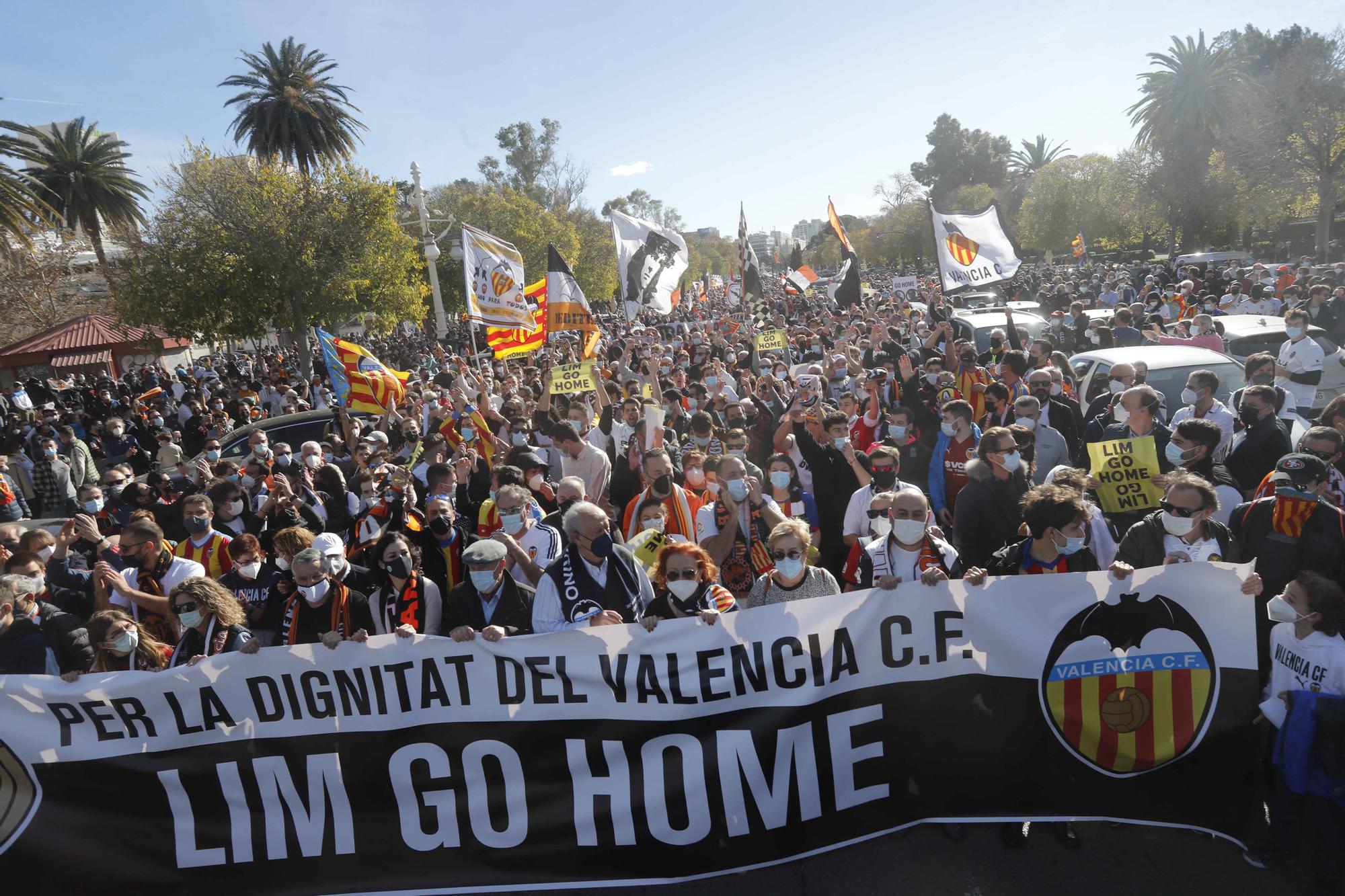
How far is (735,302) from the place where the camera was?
27.2 m

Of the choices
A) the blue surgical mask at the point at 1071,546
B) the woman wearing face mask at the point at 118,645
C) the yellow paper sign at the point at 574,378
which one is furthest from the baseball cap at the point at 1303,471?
the yellow paper sign at the point at 574,378

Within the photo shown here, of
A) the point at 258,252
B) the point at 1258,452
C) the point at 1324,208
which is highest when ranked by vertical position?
the point at 258,252

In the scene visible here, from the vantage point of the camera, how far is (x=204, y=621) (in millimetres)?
4438

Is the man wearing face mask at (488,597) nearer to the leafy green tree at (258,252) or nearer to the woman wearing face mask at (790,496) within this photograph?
the woman wearing face mask at (790,496)

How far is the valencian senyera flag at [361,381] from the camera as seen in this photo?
34.1 ft

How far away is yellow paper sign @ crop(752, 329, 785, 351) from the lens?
44.1ft

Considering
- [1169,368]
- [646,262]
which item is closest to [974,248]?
[1169,368]

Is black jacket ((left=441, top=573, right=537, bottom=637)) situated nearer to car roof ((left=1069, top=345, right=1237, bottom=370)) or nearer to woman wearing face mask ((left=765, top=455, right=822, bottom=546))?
woman wearing face mask ((left=765, top=455, right=822, bottom=546))

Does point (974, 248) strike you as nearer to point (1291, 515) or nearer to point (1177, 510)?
point (1291, 515)

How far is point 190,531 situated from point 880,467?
17.4 feet

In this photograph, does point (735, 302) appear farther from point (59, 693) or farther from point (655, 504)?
point (59, 693)

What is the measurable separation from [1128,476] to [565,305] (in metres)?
8.77

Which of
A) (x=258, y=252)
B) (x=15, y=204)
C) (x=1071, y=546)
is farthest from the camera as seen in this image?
(x=258, y=252)

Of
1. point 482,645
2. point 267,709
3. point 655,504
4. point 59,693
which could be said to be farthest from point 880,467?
point 59,693
